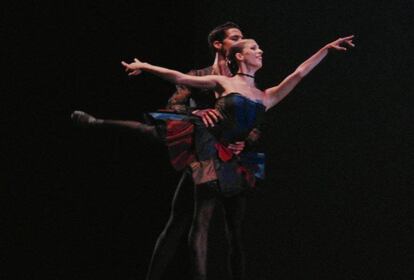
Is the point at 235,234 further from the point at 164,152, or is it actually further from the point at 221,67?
the point at 164,152

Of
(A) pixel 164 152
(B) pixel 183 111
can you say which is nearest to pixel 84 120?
(B) pixel 183 111

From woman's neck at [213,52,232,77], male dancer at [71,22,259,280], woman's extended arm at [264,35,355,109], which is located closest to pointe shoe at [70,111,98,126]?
male dancer at [71,22,259,280]

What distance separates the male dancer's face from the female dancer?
0.61ft

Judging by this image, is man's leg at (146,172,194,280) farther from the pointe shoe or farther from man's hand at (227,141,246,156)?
the pointe shoe

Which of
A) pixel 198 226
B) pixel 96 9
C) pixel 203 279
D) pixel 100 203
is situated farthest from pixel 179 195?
pixel 96 9

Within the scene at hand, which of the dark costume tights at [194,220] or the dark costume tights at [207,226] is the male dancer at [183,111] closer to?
the dark costume tights at [194,220]

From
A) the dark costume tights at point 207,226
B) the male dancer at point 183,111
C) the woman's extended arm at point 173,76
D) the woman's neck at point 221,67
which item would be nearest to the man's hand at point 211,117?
the male dancer at point 183,111

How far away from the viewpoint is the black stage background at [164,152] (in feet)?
9.94

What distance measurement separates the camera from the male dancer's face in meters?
2.65

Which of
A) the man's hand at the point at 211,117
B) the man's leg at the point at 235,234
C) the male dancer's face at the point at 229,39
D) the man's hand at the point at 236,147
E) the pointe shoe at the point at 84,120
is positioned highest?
the male dancer's face at the point at 229,39

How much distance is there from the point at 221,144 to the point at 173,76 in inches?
13.7

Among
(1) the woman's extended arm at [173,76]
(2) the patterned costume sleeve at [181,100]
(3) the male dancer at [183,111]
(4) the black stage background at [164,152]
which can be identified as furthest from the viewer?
(4) the black stage background at [164,152]

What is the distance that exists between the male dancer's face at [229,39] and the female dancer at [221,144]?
7.3 inches

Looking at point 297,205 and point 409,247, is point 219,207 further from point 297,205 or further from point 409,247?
point 409,247
